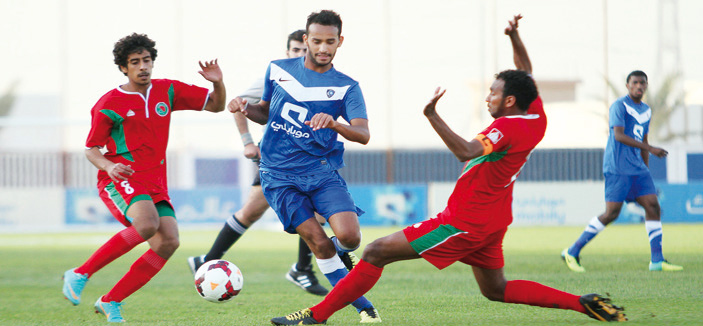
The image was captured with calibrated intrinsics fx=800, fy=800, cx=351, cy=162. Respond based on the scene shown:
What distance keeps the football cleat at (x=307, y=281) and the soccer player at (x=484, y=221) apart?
2096 mm

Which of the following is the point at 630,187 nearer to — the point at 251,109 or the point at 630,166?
the point at 630,166

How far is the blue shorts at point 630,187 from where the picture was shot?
8.44 m

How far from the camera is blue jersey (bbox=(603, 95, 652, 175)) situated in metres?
8.45

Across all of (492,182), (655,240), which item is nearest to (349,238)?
(492,182)

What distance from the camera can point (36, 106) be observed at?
27.7 metres

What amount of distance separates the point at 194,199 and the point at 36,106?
10.9 metres

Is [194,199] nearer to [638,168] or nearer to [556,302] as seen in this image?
[638,168]

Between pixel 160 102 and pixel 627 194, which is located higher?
pixel 160 102

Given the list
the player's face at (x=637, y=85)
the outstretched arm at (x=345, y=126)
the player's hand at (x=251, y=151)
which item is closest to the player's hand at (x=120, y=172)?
the outstretched arm at (x=345, y=126)

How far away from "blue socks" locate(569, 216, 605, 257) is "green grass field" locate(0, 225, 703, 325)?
0.22m

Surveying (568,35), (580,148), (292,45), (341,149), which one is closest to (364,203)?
(580,148)

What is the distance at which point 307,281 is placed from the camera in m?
6.96

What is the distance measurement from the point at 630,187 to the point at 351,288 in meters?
4.82

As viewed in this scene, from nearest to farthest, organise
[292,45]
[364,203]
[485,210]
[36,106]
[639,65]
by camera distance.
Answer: [485,210] < [292,45] < [364,203] < [639,65] < [36,106]
